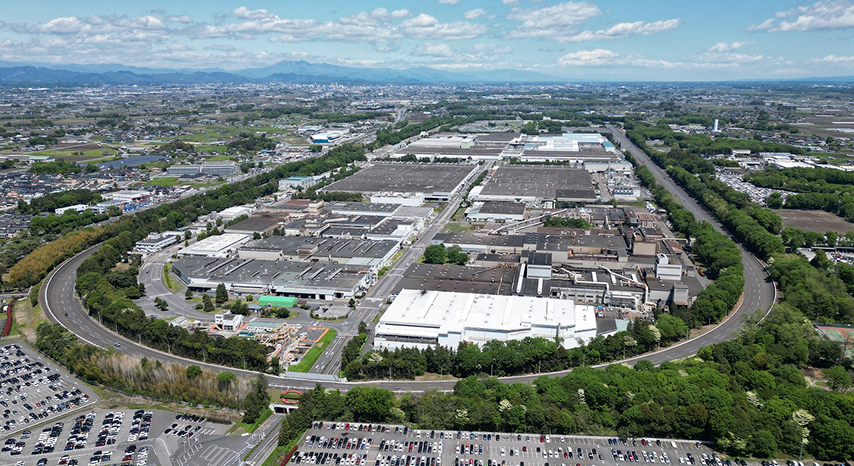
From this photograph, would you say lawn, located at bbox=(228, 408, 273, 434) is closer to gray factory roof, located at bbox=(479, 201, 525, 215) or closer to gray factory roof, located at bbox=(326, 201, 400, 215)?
gray factory roof, located at bbox=(326, 201, 400, 215)

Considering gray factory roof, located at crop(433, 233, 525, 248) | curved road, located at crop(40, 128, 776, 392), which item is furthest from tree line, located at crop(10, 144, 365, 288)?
gray factory roof, located at crop(433, 233, 525, 248)

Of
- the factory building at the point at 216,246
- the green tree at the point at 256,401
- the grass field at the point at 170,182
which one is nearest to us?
the green tree at the point at 256,401

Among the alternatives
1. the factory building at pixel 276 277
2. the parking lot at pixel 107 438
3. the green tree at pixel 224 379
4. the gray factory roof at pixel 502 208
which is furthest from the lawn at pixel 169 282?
the gray factory roof at pixel 502 208

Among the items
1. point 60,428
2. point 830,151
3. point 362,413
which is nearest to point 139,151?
point 60,428

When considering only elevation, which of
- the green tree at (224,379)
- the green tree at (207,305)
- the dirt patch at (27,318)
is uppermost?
the green tree at (224,379)

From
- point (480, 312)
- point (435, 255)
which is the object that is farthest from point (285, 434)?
point (435, 255)

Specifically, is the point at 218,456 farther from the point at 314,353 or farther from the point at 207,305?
the point at 207,305

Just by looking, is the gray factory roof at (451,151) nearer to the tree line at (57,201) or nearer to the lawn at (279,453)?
the tree line at (57,201)
